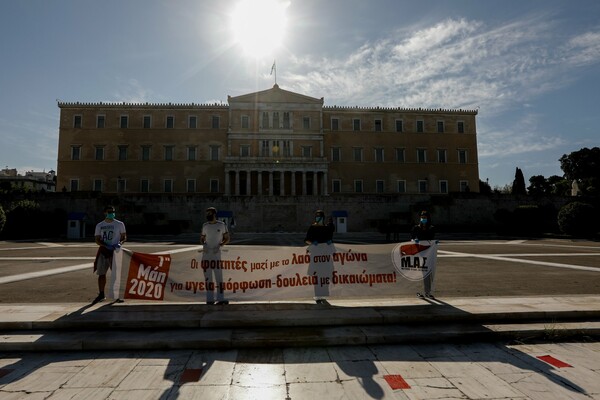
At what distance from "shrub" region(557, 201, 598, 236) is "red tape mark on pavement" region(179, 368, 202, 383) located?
30.3 metres

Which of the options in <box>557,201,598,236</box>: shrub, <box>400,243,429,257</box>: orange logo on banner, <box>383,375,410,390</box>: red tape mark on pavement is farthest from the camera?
<box>557,201,598,236</box>: shrub

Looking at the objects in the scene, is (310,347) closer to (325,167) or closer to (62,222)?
(62,222)

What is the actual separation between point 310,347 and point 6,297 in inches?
249

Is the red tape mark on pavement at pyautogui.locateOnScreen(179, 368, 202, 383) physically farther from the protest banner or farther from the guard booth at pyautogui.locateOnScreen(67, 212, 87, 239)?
the guard booth at pyautogui.locateOnScreen(67, 212, 87, 239)

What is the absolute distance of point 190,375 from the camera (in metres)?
3.83

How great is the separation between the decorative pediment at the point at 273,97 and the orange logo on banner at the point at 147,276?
145ft

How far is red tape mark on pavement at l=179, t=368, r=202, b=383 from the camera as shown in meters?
3.72

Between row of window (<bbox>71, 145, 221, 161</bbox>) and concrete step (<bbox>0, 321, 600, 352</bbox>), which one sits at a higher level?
row of window (<bbox>71, 145, 221, 161</bbox>)

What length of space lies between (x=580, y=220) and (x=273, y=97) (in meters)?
37.5

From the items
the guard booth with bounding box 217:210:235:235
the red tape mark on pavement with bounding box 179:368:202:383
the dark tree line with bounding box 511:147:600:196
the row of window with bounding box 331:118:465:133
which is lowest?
the red tape mark on pavement with bounding box 179:368:202:383

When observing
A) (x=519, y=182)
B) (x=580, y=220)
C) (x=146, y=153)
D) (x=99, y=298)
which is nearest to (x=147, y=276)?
(x=99, y=298)

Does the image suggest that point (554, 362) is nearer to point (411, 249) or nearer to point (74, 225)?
point (411, 249)

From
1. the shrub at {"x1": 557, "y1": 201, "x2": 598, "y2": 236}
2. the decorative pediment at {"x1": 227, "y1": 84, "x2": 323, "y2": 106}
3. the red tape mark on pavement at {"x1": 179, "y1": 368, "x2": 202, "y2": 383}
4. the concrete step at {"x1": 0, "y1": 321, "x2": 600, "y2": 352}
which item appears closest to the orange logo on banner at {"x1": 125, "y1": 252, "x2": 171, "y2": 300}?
the concrete step at {"x1": 0, "y1": 321, "x2": 600, "y2": 352}

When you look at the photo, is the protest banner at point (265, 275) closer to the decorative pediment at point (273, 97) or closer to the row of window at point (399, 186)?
the row of window at point (399, 186)
